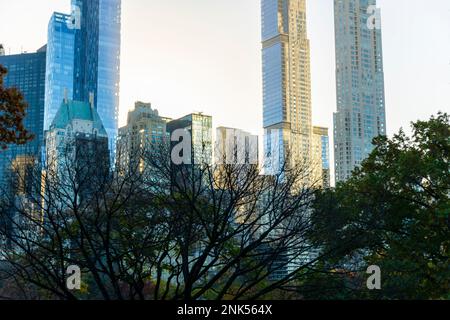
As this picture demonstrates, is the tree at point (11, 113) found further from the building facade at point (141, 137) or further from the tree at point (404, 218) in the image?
the tree at point (404, 218)

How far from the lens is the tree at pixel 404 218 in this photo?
2119 cm

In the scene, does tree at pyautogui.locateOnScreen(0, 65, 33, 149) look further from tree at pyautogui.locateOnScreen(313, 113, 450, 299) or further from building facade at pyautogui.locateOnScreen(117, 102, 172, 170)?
tree at pyautogui.locateOnScreen(313, 113, 450, 299)

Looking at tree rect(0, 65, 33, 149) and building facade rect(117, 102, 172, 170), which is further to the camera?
building facade rect(117, 102, 172, 170)

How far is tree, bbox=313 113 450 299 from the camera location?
834 inches

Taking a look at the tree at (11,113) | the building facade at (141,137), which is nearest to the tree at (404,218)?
the building facade at (141,137)

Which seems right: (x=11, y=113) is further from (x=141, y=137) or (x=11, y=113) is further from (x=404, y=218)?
(x=141, y=137)

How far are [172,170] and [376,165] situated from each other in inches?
372

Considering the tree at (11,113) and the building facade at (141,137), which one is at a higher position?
the building facade at (141,137)

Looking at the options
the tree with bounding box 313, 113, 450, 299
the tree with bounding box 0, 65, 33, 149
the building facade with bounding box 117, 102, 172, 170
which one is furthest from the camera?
the building facade with bounding box 117, 102, 172, 170

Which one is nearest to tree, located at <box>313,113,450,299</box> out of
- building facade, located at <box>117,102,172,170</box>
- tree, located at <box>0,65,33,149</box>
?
building facade, located at <box>117,102,172,170</box>

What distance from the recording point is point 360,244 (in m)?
21.0

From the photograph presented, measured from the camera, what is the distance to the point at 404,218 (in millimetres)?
23672
